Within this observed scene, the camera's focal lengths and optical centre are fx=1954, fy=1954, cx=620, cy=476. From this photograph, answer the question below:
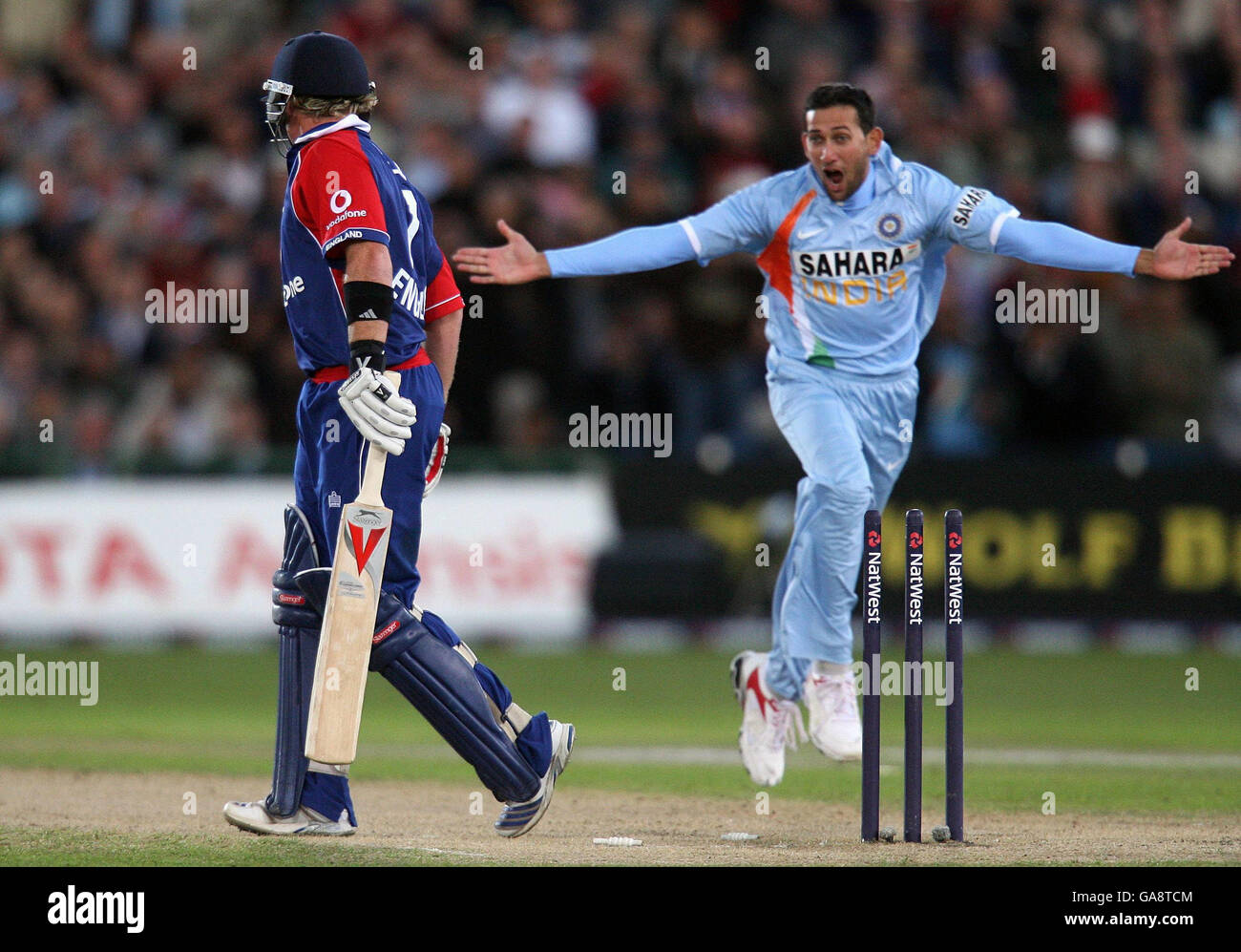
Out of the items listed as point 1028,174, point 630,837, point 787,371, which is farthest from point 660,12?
point 630,837

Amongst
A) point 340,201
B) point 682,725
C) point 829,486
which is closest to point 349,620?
point 340,201

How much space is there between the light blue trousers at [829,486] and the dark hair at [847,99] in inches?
41.0

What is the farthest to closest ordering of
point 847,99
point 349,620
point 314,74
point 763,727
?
1. point 763,727
2. point 847,99
3. point 314,74
4. point 349,620

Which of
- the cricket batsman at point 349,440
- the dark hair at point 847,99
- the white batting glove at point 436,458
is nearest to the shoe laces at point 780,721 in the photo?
the cricket batsman at point 349,440

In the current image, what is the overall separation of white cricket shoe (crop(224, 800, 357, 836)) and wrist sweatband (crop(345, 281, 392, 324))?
5.80 ft

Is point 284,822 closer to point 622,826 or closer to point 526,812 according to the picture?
point 526,812

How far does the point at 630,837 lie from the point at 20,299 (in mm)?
9705

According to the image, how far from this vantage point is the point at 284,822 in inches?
266

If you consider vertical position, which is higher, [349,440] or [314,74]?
[314,74]

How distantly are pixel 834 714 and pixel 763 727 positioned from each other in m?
0.37

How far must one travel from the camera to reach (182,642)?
14.3 meters

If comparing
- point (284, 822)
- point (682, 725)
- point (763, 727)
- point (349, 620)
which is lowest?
point (682, 725)

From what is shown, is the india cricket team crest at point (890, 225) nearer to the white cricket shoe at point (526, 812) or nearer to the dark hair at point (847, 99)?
the dark hair at point (847, 99)

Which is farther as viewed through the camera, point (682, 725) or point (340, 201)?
point (682, 725)
